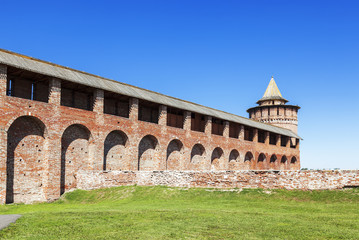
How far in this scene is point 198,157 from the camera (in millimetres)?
32375

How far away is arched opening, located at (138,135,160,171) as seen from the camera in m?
26.8

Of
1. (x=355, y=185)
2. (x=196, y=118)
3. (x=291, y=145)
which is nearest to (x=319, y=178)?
(x=355, y=185)

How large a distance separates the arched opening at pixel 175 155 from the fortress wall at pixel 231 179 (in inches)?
295

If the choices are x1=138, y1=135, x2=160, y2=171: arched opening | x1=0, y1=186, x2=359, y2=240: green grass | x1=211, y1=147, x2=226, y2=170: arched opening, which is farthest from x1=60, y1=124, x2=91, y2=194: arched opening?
x1=211, y1=147, x2=226, y2=170: arched opening

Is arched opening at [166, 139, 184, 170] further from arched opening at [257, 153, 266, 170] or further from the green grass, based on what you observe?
arched opening at [257, 153, 266, 170]

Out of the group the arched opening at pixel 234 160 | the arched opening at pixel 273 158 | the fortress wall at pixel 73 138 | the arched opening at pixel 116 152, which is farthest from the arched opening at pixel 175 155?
the arched opening at pixel 273 158

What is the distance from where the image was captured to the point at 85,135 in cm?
2297

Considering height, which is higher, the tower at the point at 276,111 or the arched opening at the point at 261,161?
the tower at the point at 276,111

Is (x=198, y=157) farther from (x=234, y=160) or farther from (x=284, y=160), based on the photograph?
(x=284, y=160)

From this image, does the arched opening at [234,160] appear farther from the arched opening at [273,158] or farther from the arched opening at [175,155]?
the arched opening at [273,158]

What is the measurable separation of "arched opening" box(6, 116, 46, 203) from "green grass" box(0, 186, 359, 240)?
3.70m

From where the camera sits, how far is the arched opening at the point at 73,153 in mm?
21516

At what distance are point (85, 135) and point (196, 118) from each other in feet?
46.5

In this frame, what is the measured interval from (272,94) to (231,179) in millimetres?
41259
